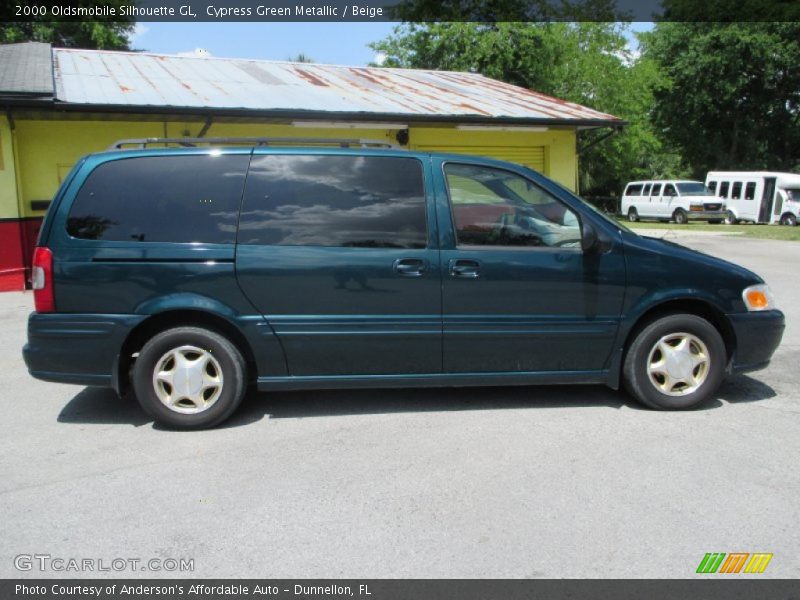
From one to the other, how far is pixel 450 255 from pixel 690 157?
1689 inches

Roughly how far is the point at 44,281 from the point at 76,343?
443 millimetres

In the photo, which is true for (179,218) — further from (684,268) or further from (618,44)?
(618,44)

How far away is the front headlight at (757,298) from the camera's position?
485 centimetres

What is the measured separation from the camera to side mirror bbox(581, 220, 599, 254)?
466 cm

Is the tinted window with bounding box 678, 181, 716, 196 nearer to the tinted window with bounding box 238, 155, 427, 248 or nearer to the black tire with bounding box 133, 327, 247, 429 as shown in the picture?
the tinted window with bounding box 238, 155, 427, 248

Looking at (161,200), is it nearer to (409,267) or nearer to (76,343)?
(76,343)

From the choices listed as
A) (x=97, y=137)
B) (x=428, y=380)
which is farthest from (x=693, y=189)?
(x=428, y=380)

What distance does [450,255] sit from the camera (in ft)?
15.1

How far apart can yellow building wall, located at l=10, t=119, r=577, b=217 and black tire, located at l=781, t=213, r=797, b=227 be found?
20.3m

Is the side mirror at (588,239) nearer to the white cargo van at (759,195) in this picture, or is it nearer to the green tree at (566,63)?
the green tree at (566,63)

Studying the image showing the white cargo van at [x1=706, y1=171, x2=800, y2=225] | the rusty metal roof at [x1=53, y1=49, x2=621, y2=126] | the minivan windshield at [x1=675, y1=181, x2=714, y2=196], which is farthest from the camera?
the minivan windshield at [x1=675, y1=181, x2=714, y2=196]
